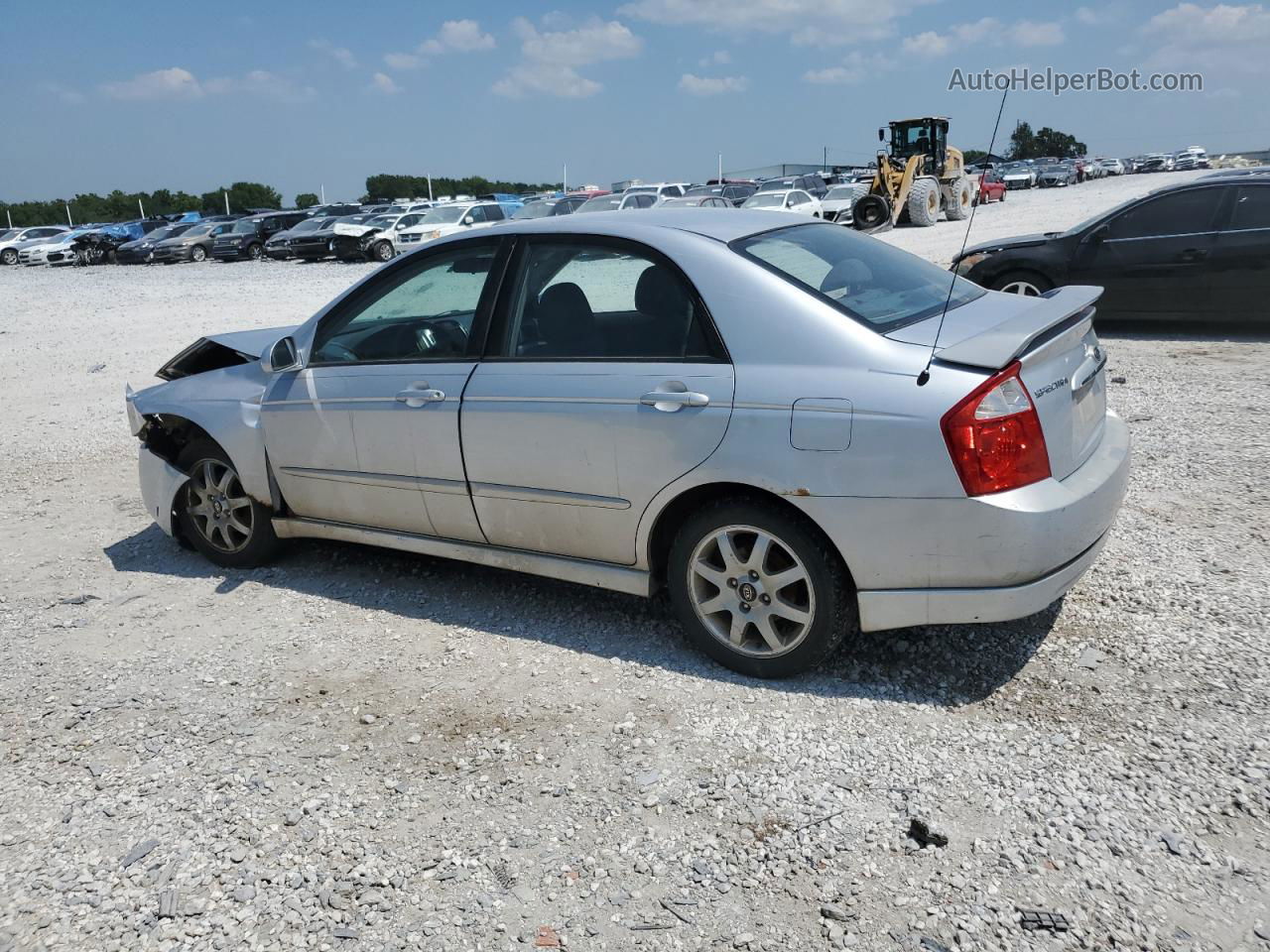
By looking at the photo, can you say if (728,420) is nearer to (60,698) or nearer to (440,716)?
(440,716)

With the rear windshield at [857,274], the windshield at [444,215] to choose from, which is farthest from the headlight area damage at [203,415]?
the windshield at [444,215]

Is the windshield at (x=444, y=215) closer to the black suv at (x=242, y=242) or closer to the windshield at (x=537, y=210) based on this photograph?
the windshield at (x=537, y=210)

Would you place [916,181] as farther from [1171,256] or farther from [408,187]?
[408,187]

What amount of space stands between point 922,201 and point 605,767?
2787 centimetres

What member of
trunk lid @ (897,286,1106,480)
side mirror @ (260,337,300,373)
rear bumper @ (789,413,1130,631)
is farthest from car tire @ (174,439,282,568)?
trunk lid @ (897,286,1106,480)

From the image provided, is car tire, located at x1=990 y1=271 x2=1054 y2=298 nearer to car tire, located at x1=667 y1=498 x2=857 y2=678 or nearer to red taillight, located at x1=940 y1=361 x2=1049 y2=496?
red taillight, located at x1=940 y1=361 x2=1049 y2=496

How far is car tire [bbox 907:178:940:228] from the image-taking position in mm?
28391

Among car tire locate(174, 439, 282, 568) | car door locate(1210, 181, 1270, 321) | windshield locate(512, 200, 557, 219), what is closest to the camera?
car tire locate(174, 439, 282, 568)

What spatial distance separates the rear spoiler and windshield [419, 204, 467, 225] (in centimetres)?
2717

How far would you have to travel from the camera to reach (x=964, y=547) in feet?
10.5

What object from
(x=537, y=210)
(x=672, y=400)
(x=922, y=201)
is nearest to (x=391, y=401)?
(x=672, y=400)

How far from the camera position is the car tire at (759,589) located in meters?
3.45

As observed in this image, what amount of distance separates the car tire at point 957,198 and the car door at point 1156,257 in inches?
945

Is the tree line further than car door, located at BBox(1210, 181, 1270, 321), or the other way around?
the tree line
